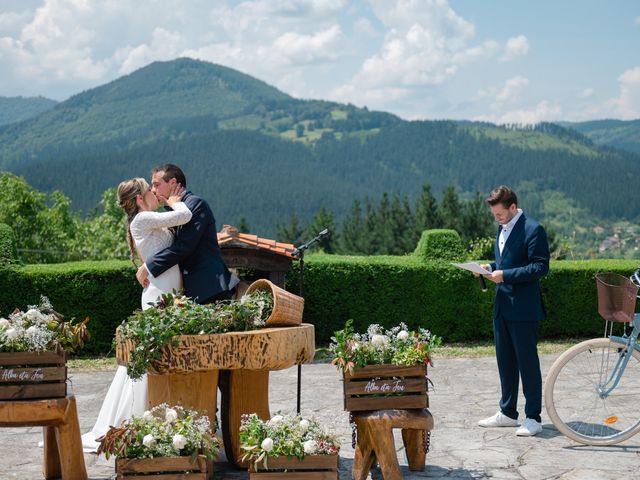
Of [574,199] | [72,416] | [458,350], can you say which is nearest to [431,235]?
[458,350]

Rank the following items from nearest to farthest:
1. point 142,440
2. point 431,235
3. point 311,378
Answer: point 142,440
point 311,378
point 431,235

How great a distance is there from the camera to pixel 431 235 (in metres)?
13.7

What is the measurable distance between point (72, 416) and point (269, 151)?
194 m

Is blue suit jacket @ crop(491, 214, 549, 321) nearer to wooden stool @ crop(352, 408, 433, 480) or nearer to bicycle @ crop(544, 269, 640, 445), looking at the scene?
bicycle @ crop(544, 269, 640, 445)

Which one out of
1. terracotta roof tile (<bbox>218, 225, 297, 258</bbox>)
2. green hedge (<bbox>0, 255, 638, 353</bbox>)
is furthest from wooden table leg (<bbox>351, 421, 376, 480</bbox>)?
green hedge (<bbox>0, 255, 638, 353</bbox>)

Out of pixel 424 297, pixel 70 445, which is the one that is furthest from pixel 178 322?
pixel 424 297

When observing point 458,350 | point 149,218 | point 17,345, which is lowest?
point 458,350

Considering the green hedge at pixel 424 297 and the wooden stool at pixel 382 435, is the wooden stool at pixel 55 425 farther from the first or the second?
the green hedge at pixel 424 297

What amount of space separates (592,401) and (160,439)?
473cm

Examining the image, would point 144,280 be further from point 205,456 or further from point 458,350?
point 458,350

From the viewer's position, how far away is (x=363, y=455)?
564 centimetres

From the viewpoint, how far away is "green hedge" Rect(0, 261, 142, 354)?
41.0 feet

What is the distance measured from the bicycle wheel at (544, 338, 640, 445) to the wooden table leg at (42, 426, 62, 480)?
3719 mm

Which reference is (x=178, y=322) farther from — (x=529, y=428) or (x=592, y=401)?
(x=592, y=401)
